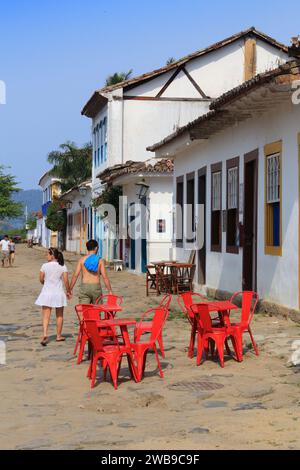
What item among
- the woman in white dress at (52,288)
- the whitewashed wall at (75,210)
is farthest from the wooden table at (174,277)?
the whitewashed wall at (75,210)

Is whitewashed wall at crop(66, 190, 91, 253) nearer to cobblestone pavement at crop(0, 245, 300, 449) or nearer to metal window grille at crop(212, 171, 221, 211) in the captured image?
metal window grille at crop(212, 171, 221, 211)

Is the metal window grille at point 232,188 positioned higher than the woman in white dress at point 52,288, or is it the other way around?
the metal window grille at point 232,188

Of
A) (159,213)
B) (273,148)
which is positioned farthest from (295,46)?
(159,213)

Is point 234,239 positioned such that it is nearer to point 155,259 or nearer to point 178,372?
point 178,372

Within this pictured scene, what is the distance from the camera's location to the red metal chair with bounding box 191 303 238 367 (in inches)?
340

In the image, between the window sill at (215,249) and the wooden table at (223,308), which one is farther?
the window sill at (215,249)

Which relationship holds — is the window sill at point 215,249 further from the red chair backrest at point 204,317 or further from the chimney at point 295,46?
the red chair backrest at point 204,317

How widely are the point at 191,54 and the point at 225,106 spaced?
17794 mm

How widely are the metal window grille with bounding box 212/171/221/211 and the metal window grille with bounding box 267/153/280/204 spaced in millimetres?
3339

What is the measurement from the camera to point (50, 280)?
10.9 m

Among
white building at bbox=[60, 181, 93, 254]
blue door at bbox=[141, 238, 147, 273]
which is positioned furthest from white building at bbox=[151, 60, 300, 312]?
white building at bbox=[60, 181, 93, 254]

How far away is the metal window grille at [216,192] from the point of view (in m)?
16.4

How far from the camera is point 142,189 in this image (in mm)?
24797

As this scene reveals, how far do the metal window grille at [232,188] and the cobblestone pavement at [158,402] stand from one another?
173 inches
